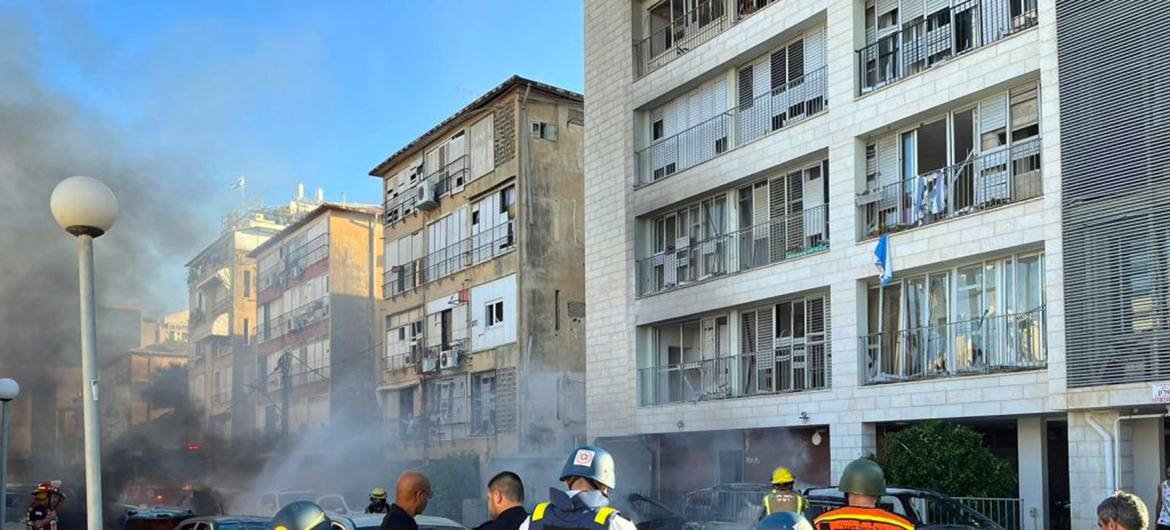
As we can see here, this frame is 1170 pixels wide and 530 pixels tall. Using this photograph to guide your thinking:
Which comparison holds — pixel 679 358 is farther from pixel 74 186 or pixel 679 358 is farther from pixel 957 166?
pixel 74 186

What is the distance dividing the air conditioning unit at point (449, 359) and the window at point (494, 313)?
158 cm

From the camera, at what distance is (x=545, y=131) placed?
34.5 m

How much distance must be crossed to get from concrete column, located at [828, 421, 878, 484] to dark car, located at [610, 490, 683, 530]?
121 inches

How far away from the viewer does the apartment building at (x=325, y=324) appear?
156 ft

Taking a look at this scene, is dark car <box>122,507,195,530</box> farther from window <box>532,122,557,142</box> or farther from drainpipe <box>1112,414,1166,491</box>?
window <box>532,122,557,142</box>

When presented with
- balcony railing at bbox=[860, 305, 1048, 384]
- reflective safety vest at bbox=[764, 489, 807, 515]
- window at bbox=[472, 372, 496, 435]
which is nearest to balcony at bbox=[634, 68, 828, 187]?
balcony railing at bbox=[860, 305, 1048, 384]

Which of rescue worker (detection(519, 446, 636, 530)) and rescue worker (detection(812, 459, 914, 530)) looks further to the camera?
rescue worker (detection(812, 459, 914, 530))

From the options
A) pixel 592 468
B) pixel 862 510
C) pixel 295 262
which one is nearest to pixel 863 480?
pixel 862 510

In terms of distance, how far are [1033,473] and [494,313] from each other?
1860cm

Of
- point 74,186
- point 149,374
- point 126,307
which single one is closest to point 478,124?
point 149,374

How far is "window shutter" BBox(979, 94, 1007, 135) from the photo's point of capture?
18812 millimetres

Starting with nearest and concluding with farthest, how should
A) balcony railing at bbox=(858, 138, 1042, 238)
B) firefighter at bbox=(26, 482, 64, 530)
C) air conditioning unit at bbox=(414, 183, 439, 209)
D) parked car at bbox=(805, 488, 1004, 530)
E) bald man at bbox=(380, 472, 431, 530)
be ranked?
bald man at bbox=(380, 472, 431, 530) < parked car at bbox=(805, 488, 1004, 530) < firefighter at bbox=(26, 482, 64, 530) < balcony railing at bbox=(858, 138, 1042, 238) < air conditioning unit at bbox=(414, 183, 439, 209)

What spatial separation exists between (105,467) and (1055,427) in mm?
18659

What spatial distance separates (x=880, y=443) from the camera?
68.3 ft
